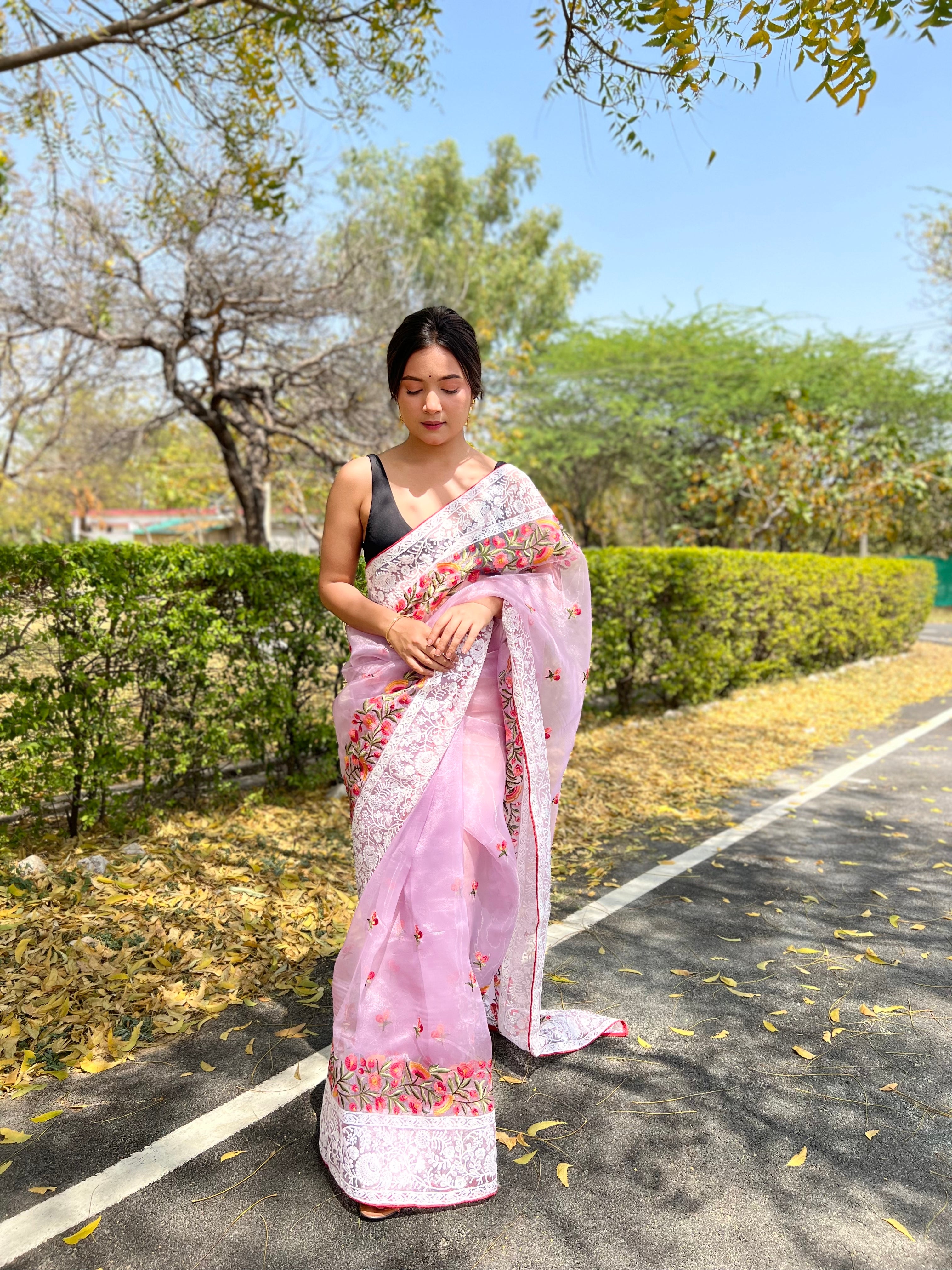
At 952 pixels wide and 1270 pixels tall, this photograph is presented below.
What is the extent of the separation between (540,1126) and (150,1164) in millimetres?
1085

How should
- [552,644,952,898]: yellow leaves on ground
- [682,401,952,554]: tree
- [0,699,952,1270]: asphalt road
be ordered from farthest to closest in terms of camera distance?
[682,401,952,554]: tree
[552,644,952,898]: yellow leaves on ground
[0,699,952,1270]: asphalt road

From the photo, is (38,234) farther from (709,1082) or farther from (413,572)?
(709,1082)

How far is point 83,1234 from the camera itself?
2172 mm

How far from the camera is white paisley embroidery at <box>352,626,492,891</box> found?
2521 mm

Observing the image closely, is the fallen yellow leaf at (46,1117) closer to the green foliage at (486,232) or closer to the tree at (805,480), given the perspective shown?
the tree at (805,480)

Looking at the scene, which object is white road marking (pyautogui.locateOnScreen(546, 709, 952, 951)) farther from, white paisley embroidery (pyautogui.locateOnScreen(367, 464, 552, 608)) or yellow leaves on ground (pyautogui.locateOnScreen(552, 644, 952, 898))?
white paisley embroidery (pyautogui.locateOnScreen(367, 464, 552, 608))

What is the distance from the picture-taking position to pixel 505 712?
2.79 meters

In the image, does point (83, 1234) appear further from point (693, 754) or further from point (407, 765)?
point (693, 754)

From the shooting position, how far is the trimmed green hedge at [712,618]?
8617mm

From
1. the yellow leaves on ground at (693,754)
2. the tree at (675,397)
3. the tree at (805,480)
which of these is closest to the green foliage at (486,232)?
the tree at (675,397)

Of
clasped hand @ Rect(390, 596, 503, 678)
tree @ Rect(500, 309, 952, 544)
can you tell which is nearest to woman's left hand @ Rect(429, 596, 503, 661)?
clasped hand @ Rect(390, 596, 503, 678)

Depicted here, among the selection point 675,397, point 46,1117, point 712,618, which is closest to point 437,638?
point 46,1117

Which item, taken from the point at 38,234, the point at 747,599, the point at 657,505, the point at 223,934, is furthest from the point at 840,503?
the point at 223,934

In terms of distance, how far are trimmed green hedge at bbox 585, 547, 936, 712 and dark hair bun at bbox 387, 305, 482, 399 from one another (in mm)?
5617
